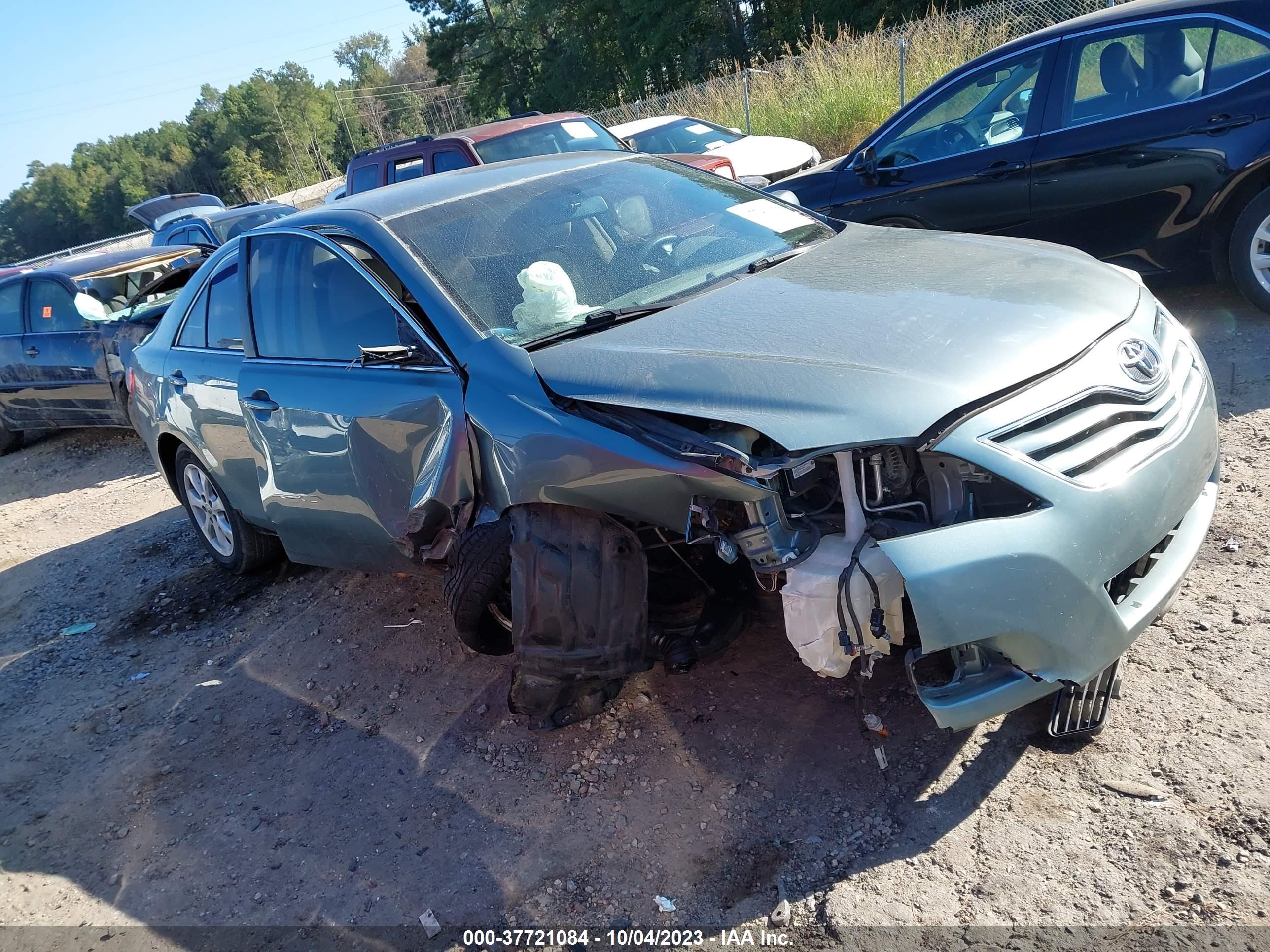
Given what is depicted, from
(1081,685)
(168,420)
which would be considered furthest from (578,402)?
(168,420)

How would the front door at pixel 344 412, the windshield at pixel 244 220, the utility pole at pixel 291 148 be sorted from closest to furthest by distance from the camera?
1. the front door at pixel 344 412
2. the windshield at pixel 244 220
3. the utility pole at pixel 291 148

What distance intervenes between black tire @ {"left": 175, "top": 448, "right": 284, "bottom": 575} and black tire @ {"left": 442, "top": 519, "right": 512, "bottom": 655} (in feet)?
7.06

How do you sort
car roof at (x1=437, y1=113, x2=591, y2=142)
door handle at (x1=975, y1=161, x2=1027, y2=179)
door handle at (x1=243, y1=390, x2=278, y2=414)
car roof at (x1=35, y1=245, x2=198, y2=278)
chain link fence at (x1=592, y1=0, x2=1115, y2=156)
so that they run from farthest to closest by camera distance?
chain link fence at (x1=592, y1=0, x2=1115, y2=156) < car roof at (x1=437, y1=113, x2=591, y2=142) < car roof at (x1=35, y1=245, x2=198, y2=278) < door handle at (x1=975, y1=161, x2=1027, y2=179) < door handle at (x1=243, y1=390, x2=278, y2=414)

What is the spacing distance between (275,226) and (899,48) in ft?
42.0

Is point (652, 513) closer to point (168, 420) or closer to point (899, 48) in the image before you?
point (168, 420)

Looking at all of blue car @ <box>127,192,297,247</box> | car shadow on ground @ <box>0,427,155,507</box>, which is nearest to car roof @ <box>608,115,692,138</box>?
blue car @ <box>127,192,297,247</box>

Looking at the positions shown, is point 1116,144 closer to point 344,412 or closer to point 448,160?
point 344,412

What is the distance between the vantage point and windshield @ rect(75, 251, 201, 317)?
8656 mm

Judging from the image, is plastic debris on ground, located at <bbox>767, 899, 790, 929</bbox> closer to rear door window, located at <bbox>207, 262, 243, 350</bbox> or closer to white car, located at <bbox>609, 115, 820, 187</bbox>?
rear door window, located at <bbox>207, 262, 243, 350</bbox>

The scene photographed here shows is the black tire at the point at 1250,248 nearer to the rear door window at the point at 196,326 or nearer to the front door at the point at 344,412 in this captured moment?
the front door at the point at 344,412

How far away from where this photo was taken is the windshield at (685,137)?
38.9 ft

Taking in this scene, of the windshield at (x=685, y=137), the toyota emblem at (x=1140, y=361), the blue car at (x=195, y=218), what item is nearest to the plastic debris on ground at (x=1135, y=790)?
the toyota emblem at (x=1140, y=361)

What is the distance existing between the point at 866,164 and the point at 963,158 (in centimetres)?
63

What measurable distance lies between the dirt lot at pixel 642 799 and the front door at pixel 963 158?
74.7 inches
